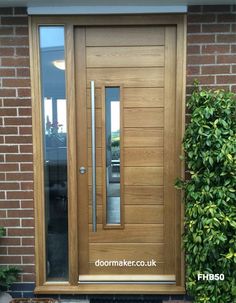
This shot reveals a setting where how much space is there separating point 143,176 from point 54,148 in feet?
2.46

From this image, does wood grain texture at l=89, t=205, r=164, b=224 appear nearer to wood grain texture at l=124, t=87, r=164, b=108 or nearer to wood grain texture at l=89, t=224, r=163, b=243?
wood grain texture at l=89, t=224, r=163, b=243

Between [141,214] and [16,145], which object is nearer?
[16,145]

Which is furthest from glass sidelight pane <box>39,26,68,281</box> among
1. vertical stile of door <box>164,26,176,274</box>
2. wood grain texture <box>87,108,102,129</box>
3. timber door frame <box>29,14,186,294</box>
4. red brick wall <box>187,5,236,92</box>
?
red brick wall <box>187,5,236,92</box>

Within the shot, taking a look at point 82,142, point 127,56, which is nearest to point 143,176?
point 82,142

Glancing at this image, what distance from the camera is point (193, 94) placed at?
2.58m

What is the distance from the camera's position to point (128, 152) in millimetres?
2875

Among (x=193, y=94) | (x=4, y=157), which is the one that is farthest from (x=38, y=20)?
(x=193, y=94)

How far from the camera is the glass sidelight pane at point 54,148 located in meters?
2.79

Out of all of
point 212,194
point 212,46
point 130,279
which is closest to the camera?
point 212,194

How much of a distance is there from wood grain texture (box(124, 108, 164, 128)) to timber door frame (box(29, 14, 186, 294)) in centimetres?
15

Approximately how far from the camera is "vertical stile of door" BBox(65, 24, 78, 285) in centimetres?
275

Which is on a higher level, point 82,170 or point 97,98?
point 97,98

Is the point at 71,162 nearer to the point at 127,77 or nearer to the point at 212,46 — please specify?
the point at 127,77

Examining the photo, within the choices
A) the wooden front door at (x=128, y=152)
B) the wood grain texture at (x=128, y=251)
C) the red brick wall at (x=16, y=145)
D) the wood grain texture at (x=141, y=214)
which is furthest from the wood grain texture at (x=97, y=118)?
the wood grain texture at (x=128, y=251)
